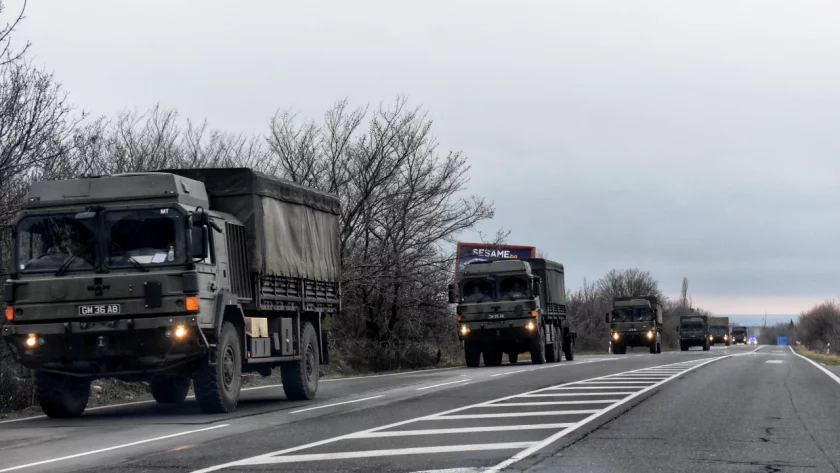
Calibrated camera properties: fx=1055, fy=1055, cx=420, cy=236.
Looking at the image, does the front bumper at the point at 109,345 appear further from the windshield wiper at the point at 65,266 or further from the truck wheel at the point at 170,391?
the truck wheel at the point at 170,391

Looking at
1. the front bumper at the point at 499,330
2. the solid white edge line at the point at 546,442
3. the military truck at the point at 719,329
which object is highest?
the front bumper at the point at 499,330

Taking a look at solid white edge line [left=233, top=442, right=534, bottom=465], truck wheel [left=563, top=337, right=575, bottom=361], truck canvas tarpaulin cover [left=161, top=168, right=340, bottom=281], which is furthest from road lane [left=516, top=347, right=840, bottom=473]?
truck wheel [left=563, top=337, right=575, bottom=361]

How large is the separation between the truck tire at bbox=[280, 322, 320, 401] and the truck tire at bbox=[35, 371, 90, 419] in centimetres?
351

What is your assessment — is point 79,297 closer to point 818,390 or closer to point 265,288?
point 265,288

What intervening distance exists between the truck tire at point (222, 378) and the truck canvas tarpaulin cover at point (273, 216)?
131cm

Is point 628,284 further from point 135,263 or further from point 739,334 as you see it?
point 135,263

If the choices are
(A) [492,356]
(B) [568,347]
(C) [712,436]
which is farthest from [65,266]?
(B) [568,347]

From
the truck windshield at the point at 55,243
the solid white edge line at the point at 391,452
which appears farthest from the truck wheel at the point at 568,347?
the solid white edge line at the point at 391,452

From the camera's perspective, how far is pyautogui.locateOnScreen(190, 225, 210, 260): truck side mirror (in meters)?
13.5

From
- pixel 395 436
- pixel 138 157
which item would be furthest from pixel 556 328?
pixel 395 436

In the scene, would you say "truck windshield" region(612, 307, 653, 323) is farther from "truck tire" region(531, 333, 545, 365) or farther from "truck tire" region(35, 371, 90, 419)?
"truck tire" region(35, 371, 90, 419)

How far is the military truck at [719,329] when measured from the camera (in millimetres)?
100500

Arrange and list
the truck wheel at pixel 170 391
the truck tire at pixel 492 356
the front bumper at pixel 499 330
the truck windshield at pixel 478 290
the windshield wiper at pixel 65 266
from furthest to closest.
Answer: the truck tire at pixel 492 356 < the truck windshield at pixel 478 290 < the front bumper at pixel 499 330 < the truck wheel at pixel 170 391 < the windshield wiper at pixel 65 266

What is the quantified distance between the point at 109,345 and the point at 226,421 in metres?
1.84
